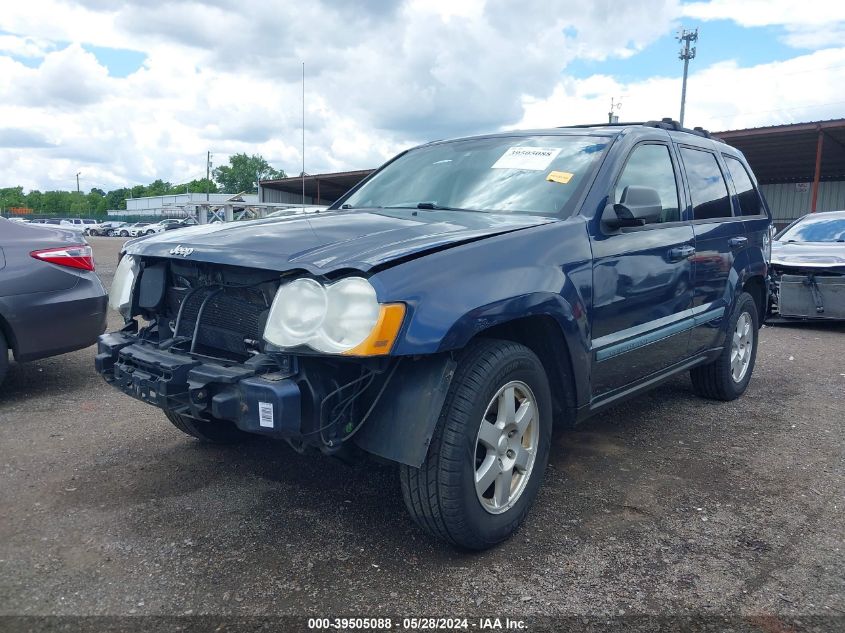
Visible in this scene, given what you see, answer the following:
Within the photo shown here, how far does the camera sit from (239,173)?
Answer: 10250 cm

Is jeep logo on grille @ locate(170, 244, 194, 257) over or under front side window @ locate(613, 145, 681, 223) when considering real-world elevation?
under

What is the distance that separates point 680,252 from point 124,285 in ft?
9.62

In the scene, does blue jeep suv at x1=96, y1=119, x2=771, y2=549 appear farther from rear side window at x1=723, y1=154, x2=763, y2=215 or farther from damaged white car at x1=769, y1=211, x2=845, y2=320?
damaged white car at x1=769, y1=211, x2=845, y2=320

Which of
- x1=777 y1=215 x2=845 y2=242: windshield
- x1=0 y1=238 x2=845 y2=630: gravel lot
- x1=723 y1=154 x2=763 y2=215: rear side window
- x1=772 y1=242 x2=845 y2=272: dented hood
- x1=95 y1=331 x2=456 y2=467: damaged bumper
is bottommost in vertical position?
x1=0 y1=238 x2=845 y2=630: gravel lot

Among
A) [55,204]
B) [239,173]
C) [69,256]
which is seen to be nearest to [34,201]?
[55,204]

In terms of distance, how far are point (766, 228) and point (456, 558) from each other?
3894mm

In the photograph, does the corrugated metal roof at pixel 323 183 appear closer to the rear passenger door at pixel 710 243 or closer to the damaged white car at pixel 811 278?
the damaged white car at pixel 811 278

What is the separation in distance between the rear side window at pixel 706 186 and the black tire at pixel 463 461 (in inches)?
87.1

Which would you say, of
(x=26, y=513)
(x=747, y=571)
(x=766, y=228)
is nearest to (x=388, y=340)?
(x=747, y=571)

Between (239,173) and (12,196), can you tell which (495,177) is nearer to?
(239,173)

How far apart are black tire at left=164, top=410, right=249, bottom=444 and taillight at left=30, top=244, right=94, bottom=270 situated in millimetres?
1919

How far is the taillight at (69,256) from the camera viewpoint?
5.05 metres

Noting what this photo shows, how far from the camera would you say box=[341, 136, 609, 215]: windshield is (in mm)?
3520

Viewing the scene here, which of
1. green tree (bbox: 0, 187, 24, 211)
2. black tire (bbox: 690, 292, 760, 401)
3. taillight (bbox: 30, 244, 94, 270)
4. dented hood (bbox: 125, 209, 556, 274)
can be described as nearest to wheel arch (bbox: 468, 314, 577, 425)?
dented hood (bbox: 125, 209, 556, 274)
